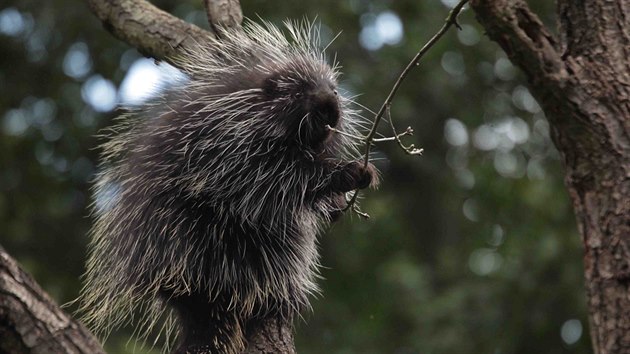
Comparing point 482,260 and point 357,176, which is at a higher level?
point 357,176

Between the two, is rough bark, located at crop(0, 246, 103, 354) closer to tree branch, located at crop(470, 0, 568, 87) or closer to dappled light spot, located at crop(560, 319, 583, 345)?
tree branch, located at crop(470, 0, 568, 87)

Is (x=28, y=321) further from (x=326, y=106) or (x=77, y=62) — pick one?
Answer: (x=77, y=62)

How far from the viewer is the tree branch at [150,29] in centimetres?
434

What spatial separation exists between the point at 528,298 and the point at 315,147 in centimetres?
348

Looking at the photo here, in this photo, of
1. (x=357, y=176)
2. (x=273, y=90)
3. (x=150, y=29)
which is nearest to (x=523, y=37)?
(x=357, y=176)

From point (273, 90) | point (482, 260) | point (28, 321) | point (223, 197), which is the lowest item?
point (482, 260)

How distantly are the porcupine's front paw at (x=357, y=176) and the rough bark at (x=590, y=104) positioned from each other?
0.78 meters

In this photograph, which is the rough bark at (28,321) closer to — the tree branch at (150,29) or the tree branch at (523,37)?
the tree branch at (523,37)

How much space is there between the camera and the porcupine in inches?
145

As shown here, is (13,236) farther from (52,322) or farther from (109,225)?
(52,322)

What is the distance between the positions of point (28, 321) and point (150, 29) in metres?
2.25

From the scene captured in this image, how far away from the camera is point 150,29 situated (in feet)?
14.3

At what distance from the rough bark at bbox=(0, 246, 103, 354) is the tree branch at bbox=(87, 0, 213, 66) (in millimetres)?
2141

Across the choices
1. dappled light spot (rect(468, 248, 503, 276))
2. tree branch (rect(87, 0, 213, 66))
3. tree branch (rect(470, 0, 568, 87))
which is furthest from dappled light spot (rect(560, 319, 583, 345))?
tree branch (rect(470, 0, 568, 87))
